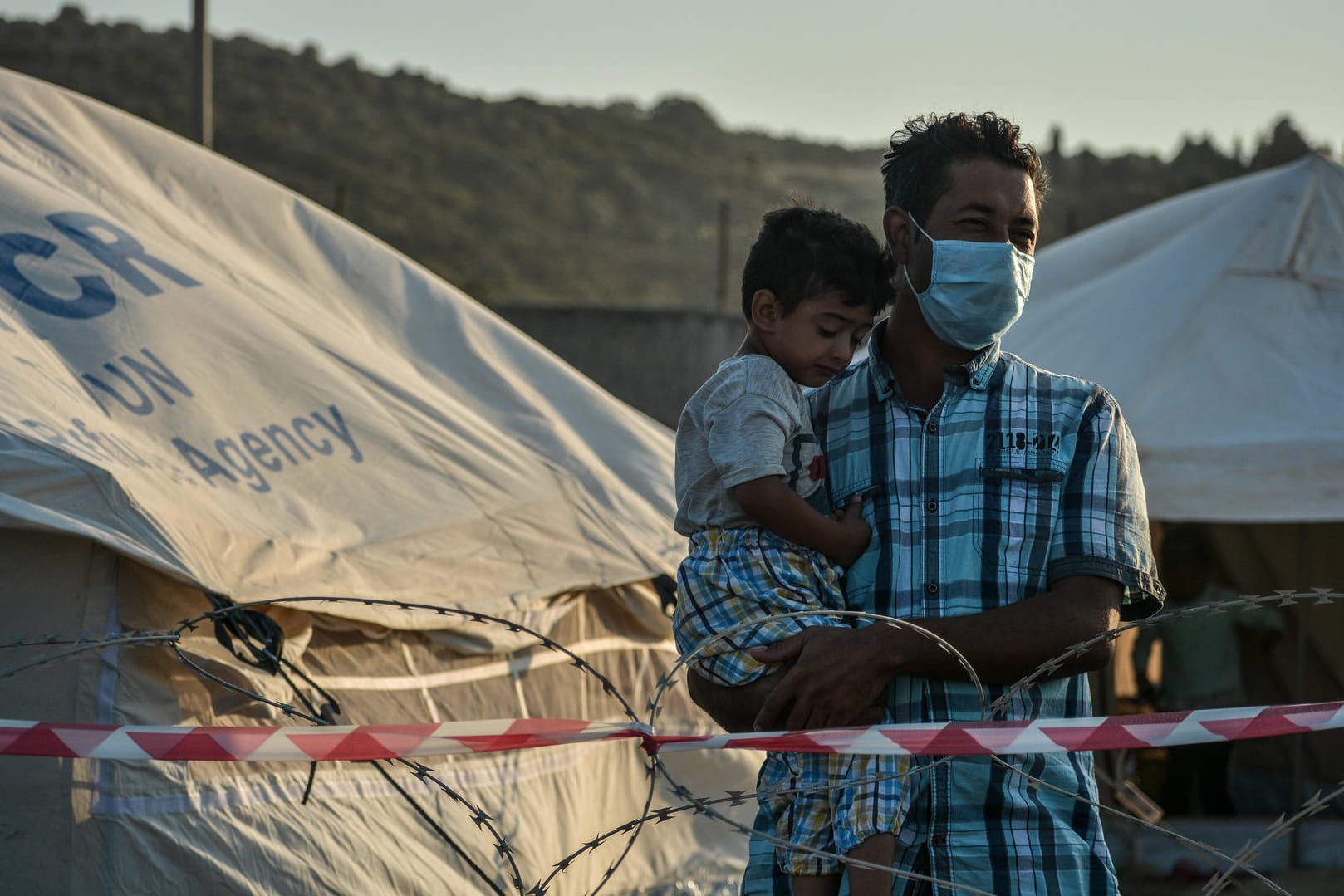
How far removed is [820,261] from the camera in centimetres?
→ 278

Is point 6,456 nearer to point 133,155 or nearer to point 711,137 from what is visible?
point 133,155

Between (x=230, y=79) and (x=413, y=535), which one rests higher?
(x=230, y=79)

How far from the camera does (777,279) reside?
280 centimetres

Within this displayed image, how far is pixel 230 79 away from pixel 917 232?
3527 cm

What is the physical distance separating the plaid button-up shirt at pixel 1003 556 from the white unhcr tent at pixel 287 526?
1309 mm

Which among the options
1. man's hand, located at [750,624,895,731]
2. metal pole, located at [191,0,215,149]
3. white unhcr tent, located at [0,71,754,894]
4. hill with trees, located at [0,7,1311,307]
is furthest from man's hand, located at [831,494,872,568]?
hill with trees, located at [0,7,1311,307]

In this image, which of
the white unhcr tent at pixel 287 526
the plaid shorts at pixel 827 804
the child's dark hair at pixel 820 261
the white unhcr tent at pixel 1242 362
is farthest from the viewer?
the white unhcr tent at pixel 1242 362

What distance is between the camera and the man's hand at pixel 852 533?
2320 mm

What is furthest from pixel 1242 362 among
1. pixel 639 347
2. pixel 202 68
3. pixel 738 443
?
pixel 639 347

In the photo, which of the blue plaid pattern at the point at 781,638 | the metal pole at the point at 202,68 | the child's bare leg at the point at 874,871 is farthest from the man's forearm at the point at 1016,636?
the metal pole at the point at 202,68

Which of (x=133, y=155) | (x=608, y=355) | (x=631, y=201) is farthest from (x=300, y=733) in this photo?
(x=631, y=201)

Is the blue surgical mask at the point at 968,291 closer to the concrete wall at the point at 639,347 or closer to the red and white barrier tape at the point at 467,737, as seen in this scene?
the red and white barrier tape at the point at 467,737

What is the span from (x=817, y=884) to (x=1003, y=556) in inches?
22.5

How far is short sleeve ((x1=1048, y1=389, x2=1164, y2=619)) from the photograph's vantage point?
2.16m
